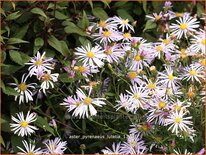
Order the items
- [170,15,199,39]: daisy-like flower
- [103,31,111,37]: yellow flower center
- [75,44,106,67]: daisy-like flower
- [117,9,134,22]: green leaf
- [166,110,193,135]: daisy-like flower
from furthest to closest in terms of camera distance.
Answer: [117,9,134,22]: green leaf → [170,15,199,39]: daisy-like flower → [103,31,111,37]: yellow flower center → [75,44,106,67]: daisy-like flower → [166,110,193,135]: daisy-like flower

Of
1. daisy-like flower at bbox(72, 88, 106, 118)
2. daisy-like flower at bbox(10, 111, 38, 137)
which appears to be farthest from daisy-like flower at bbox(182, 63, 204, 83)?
daisy-like flower at bbox(10, 111, 38, 137)

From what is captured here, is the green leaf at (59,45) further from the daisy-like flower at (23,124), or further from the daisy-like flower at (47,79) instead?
the daisy-like flower at (23,124)

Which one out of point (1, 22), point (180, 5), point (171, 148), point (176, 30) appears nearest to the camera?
Result: point (171, 148)

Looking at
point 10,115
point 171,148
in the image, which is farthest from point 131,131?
point 10,115

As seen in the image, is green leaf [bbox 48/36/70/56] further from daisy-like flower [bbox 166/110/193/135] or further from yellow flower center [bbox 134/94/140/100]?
daisy-like flower [bbox 166/110/193/135]

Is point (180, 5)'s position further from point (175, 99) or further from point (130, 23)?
point (175, 99)

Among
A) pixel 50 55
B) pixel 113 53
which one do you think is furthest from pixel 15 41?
pixel 113 53

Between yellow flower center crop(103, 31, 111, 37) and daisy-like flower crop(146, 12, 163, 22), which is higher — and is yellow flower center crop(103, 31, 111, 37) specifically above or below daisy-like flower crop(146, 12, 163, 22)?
below

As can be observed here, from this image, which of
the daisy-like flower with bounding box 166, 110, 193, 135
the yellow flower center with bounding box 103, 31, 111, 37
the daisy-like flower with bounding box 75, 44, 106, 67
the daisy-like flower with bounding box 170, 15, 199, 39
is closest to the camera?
the daisy-like flower with bounding box 166, 110, 193, 135
